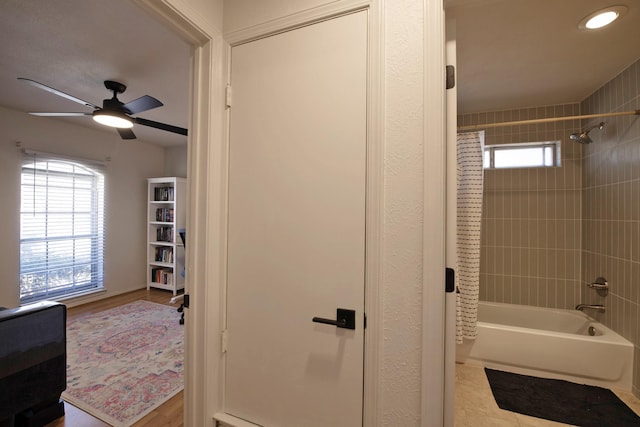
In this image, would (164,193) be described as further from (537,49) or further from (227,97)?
(537,49)

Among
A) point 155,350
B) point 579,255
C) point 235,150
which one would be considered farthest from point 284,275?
point 579,255

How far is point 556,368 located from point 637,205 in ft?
4.39

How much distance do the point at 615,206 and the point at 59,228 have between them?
6.03 meters

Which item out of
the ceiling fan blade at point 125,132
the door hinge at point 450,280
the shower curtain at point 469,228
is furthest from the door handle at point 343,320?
the ceiling fan blade at point 125,132

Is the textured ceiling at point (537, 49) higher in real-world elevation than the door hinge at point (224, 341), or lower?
higher

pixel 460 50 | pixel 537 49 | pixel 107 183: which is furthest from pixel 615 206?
pixel 107 183

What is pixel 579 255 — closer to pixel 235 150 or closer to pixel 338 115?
pixel 338 115

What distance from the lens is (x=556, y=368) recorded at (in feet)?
6.68

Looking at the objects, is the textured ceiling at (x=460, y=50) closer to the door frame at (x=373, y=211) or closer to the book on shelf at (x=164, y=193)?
the door frame at (x=373, y=211)

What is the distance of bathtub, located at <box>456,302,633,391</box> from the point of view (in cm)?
191

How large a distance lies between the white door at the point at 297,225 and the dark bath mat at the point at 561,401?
157 cm

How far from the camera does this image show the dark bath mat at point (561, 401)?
166 centimetres

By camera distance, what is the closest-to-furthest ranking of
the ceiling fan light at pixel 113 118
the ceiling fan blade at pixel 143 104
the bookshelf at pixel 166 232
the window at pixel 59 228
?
1. the ceiling fan blade at pixel 143 104
2. the ceiling fan light at pixel 113 118
3. the window at pixel 59 228
4. the bookshelf at pixel 166 232

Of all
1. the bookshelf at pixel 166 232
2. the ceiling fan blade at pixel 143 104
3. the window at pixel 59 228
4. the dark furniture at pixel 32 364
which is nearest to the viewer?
the dark furniture at pixel 32 364
